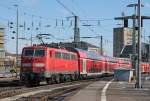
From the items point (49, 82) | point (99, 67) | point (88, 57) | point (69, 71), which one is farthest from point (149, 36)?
point (49, 82)

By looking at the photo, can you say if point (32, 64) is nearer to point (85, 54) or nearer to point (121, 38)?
point (85, 54)

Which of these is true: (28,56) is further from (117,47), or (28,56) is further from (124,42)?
(117,47)

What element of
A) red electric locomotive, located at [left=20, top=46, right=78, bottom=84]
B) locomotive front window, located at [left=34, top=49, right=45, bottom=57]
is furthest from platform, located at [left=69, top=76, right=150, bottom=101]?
locomotive front window, located at [left=34, top=49, right=45, bottom=57]

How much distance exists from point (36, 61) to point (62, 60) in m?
5.14

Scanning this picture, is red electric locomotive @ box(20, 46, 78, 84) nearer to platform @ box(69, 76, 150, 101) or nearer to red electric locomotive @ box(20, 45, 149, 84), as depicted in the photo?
red electric locomotive @ box(20, 45, 149, 84)

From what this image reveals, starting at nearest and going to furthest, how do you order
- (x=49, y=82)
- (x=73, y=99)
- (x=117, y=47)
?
1. (x=73, y=99)
2. (x=49, y=82)
3. (x=117, y=47)

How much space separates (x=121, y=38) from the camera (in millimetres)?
107000

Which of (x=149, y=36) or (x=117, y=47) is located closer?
(x=149, y=36)

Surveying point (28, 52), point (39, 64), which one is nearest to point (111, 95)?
point (39, 64)

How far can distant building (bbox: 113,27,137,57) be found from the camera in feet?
307


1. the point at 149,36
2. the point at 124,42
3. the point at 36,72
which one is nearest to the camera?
the point at 36,72

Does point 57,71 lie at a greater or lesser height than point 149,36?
lesser

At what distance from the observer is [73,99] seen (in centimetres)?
2359

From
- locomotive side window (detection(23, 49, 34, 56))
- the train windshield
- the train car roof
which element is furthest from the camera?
the train car roof
